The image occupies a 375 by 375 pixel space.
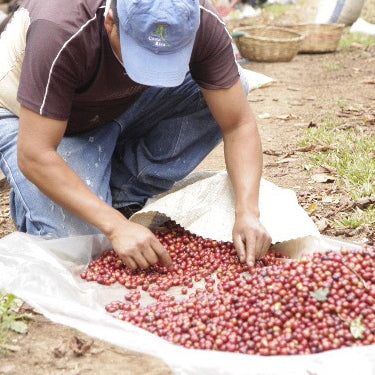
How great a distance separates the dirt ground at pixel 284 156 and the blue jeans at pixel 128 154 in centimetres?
70

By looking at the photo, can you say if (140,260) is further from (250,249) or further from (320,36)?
(320,36)

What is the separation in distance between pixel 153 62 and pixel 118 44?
0.22m

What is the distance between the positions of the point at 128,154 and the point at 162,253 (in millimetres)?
1139

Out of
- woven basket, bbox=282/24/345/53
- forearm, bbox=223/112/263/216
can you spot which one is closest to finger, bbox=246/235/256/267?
forearm, bbox=223/112/263/216

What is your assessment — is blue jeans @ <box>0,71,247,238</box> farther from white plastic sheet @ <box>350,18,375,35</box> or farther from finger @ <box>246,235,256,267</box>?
white plastic sheet @ <box>350,18,375,35</box>

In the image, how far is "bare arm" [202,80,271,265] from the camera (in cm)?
308

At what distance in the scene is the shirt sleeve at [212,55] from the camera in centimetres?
307

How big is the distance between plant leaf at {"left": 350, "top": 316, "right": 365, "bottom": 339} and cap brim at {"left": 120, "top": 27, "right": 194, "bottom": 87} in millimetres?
1246

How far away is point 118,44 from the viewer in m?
2.88

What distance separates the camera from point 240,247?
10.1 ft

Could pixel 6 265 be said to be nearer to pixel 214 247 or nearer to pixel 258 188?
pixel 214 247

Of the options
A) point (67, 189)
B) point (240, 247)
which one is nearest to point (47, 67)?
point (67, 189)

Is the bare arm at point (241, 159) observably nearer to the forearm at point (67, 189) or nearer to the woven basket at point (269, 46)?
the forearm at point (67, 189)

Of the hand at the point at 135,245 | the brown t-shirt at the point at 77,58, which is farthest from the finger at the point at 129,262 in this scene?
the brown t-shirt at the point at 77,58
